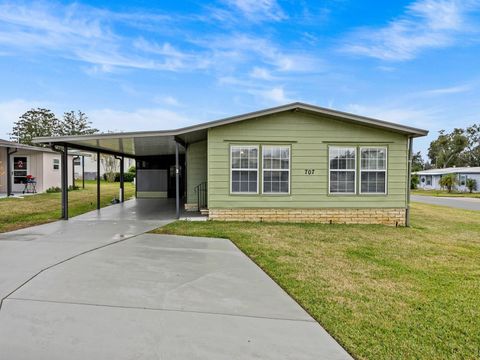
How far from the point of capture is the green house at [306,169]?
30.2 feet

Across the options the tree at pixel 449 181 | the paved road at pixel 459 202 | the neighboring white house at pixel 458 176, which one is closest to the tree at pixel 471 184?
the neighboring white house at pixel 458 176

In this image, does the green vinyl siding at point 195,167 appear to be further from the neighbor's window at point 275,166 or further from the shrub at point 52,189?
the shrub at point 52,189

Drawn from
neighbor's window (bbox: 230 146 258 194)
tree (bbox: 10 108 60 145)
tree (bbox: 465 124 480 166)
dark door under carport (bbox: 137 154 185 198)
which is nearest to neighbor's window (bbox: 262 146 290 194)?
neighbor's window (bbox: 230 146 258 194)

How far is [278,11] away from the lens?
13.1m

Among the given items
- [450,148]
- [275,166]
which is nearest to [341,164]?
[275,166]

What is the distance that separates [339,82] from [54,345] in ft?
71.0

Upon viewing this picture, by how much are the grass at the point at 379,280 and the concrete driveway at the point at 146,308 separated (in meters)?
0.34

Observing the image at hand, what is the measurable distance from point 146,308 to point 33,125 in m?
53.1

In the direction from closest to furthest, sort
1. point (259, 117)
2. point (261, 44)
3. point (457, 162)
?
1. point (259, 117)
2. point (261, 44)
3. point (457, 162)

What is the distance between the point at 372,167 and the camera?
30.7 ft

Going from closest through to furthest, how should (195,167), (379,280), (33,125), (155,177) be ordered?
(379,280), (195,167), (155,177), (33,125)

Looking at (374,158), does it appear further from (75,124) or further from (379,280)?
(75,124)

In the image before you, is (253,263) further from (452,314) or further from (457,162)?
(457,162)

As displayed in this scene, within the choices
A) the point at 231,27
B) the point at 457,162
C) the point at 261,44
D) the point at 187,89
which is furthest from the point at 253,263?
the point at 457,162
